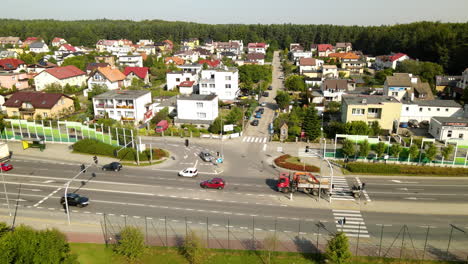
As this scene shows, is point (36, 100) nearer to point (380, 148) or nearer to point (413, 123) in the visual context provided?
point (380, 148)

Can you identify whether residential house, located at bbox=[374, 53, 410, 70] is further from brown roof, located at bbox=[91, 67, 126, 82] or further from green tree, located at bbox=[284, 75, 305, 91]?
brown roof, located at bbox=[91, 67, 126, 82]

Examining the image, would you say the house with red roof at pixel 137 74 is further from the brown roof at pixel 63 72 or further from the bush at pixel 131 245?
the bush at pixel 131 245

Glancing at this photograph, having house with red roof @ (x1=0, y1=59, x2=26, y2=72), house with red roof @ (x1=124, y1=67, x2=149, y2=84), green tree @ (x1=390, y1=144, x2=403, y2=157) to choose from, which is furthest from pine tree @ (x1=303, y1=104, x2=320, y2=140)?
house with red roof @ (x1=0, y1=59, x2=26, y2=72)

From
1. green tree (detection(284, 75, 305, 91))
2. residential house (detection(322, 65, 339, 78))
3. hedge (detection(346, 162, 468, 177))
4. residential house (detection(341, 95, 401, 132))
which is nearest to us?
hedge (detection(346, 162, 468, 177))

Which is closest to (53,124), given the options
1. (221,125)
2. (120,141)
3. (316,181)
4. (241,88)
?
(120,141)

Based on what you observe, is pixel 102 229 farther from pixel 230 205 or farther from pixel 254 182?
pixel 254 182

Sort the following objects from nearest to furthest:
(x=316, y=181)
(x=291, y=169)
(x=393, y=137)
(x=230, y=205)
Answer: (x=230, y=205)
(x=316, y=181)
(x=291, y=169)
(x=393, y=137)
